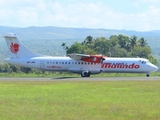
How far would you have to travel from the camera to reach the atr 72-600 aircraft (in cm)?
5191

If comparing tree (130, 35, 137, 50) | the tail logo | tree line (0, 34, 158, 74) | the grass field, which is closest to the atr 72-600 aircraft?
the tail logo

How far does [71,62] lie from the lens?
2115 inches

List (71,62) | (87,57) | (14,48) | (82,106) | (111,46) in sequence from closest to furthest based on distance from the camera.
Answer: (82,106) < (87,57) < (71,62) < (14,48) < (111,46)

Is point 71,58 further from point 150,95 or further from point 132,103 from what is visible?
point 132,103

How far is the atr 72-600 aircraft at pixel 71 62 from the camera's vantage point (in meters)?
51.9

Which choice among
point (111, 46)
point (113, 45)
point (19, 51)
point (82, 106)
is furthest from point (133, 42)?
point (82, 106)

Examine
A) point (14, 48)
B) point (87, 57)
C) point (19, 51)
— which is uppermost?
point (14, 48)

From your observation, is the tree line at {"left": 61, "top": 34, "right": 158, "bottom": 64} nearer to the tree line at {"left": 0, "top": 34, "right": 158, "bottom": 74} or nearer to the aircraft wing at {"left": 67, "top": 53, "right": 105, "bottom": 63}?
the tree line at {"left": 0, "top": 34, "right": 158, "bottom": 74}

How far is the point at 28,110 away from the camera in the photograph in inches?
782

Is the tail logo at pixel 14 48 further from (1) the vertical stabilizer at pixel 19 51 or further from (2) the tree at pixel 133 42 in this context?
(2) the tree at pixel 133 42

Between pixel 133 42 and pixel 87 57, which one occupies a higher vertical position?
pixel 133 42

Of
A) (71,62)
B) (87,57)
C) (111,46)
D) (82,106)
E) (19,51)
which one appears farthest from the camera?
(111,46)

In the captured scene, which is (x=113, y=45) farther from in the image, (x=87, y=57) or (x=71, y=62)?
(x=87, y=57)

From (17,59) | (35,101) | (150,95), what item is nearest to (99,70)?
(17,59)
